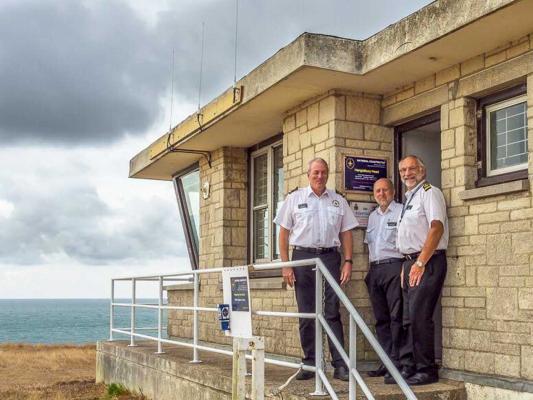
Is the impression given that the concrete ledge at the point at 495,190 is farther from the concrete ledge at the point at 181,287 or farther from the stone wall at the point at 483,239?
the concrete ledge at the point at 181,287

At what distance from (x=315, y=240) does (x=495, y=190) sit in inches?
64.4

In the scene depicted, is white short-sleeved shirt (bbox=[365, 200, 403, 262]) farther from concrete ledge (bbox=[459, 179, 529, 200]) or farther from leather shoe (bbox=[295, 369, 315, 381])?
leather shoe (bbox=[295, 369, 315, 381])

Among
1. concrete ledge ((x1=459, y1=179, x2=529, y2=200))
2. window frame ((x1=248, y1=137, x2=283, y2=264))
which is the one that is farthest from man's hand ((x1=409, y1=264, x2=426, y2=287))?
window frame ((x1=248, y1=137, x2=283, y2=264))

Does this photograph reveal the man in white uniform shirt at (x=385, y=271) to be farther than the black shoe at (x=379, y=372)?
No

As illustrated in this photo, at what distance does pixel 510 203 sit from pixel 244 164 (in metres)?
5.41

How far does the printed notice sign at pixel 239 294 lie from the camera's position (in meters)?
6.05

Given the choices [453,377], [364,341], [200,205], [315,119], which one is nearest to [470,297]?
[453,377]

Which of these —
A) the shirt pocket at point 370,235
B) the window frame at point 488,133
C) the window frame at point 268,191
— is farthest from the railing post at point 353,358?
the window frame at point 268,191

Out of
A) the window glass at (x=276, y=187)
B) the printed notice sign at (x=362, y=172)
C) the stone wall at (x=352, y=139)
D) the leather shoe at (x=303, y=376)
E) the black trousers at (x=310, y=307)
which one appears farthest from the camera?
the window glass at (x=276, y=187)

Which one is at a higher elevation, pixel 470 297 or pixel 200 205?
pixel 200 205

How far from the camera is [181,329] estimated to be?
12.4 m

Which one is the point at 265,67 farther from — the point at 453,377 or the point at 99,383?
the point at 99,383

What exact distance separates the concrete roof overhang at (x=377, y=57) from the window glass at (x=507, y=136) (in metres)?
0.54

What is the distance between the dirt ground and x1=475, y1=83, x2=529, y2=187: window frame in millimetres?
5075
